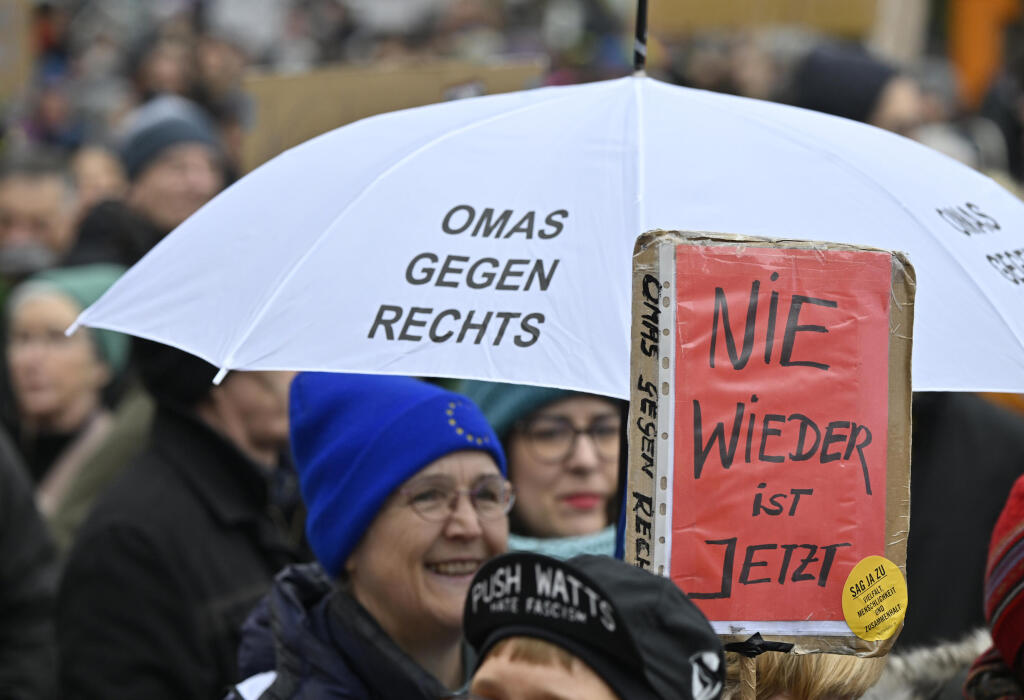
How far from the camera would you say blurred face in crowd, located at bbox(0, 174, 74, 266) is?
7652 mm

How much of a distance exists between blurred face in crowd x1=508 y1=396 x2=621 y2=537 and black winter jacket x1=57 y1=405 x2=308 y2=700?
28.1 inches

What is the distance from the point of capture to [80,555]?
156 inches

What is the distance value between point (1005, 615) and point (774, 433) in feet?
2.41

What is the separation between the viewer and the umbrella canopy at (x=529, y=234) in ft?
8.40

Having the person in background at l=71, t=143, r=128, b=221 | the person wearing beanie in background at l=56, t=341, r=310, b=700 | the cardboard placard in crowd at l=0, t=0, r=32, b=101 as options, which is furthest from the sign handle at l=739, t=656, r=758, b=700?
the cardboard placard in crowd at l=0, t=0, r=32, b=101

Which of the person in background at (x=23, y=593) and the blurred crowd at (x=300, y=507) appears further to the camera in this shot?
the person in background at (x=23, y=593)

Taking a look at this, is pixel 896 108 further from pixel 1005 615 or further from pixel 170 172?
pixel 1005 615

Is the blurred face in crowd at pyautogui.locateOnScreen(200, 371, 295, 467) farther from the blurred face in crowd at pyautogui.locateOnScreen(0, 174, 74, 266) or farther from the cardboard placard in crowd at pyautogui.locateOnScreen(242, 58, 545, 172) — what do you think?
the blurred face in crowd at pyautogui.locateOnScreen(0, 174, 74, 266)

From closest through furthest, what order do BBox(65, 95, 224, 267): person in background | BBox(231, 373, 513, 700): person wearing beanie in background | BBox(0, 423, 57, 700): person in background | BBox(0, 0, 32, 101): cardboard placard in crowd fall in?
1. BBox(231, 373, 513, 700): person wearing beanie in background
2. BBox(0, 423, 57, 700): person in background
3. BBox(65, 95, 224, 267): person in background
4. BBox(0, 0, 32, 101): cardboard placard in crowd

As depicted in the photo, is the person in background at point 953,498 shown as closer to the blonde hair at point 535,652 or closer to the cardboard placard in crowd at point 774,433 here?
the cardboard placard in crowd at point 774,433

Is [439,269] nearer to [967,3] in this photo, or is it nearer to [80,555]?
[80,555]

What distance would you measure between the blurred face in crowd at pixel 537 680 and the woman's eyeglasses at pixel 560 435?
1.92 metres

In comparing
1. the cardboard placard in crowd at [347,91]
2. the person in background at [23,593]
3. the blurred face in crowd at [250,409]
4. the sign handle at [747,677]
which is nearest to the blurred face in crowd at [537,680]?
the sign handle at [747,677]

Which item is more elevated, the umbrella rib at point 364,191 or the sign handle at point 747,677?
the umbrella rib at point 364,191
